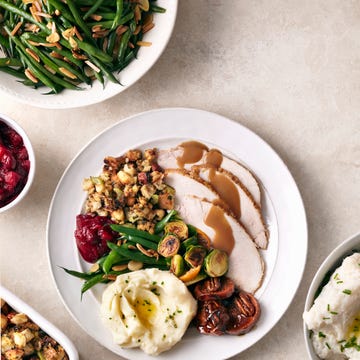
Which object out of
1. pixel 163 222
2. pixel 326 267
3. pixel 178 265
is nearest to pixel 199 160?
pixel 163 222

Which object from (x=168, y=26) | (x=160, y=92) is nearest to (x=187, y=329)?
(x=160, y=92)

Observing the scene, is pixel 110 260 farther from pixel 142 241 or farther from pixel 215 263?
pixel 215 263

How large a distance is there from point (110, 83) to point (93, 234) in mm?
946

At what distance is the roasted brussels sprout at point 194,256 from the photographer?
383 cm

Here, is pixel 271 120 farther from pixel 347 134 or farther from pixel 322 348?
pixel 322 348

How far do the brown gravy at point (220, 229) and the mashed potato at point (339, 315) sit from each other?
0.67 m

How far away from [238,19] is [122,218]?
1.50m

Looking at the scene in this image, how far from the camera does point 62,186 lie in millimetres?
3992

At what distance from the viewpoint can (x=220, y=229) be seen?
3.97m

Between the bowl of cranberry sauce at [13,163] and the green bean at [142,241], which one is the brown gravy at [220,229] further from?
the bowl of cranberry sauce at [13,163]

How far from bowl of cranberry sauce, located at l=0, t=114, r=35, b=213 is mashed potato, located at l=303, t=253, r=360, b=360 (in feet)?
6.14

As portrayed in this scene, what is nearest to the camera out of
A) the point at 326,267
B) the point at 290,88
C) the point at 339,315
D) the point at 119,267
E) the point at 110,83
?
the point at 339,315

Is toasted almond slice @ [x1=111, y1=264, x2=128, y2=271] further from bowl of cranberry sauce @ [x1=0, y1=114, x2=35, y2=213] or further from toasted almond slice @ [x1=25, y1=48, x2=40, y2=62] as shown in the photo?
toasted almond slice @ [x1=25, y1=48, x2=40, y2=62]

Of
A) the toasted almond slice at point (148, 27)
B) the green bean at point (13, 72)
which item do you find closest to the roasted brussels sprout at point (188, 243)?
the toasted almond slice at point (148, 27)
